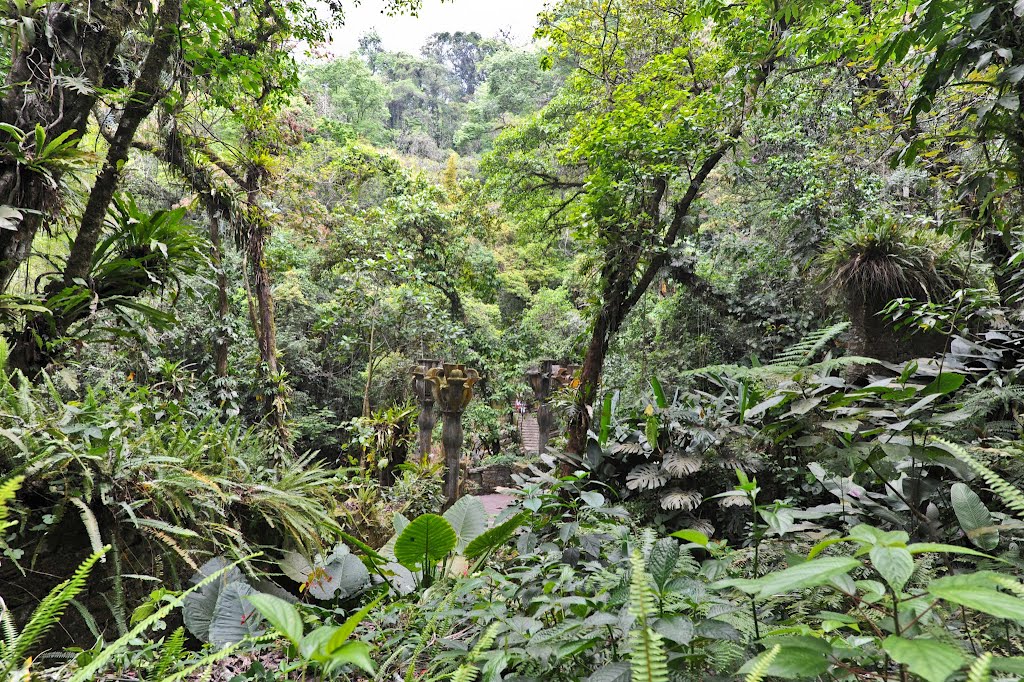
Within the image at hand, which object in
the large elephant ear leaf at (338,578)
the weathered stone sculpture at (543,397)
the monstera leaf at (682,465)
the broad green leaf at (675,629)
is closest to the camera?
the broad green leaf at (675,629)

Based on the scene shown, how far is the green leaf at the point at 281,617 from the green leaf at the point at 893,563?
554mm

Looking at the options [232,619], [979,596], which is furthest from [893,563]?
[232,619]

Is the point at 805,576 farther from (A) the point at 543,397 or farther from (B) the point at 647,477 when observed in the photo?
(A) the point at 543,397

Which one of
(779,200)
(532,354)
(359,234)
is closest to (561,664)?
(779,200)

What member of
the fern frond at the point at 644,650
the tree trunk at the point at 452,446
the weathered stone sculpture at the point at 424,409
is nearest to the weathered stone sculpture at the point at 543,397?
the tree trunk at the point at 452,446

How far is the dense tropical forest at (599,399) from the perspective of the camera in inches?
30.2

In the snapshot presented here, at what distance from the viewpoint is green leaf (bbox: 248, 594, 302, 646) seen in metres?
0.52

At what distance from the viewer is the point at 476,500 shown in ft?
4.34

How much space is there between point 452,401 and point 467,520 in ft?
10.5

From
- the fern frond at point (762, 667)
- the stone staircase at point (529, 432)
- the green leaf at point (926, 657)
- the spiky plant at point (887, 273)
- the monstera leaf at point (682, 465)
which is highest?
the spiky plant at point (887, 273)

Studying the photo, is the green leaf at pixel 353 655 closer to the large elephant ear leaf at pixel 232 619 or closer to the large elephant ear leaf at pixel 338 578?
the large elephant ear leaf at pixel 232 619

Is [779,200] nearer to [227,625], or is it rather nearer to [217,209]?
[217,209]

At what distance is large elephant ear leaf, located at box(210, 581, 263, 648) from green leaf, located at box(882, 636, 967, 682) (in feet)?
3.42

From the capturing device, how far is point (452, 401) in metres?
4.45
